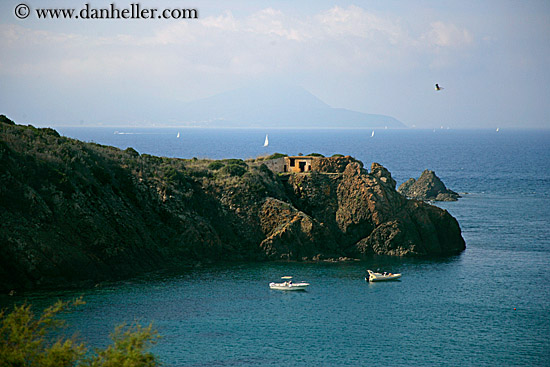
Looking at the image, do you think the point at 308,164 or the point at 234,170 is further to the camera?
the point at 308,164

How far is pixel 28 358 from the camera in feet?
98.0

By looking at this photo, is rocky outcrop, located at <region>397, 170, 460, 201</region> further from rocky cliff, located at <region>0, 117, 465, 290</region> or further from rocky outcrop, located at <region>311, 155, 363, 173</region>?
rocky cliff, located at <region>0, 117, 465, 290</region>

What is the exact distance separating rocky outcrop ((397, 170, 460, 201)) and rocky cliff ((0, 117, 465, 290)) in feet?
158

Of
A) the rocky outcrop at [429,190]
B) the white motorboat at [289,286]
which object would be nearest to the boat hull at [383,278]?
the white motorboat at [289,286]

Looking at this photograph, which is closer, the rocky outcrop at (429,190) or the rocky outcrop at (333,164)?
the rocky outcrop at (333,164)

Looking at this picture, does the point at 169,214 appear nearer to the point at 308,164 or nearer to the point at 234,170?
the point at 234,170

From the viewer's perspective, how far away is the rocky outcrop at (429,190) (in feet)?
466

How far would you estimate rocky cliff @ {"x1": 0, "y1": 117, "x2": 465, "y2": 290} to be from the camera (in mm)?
69375

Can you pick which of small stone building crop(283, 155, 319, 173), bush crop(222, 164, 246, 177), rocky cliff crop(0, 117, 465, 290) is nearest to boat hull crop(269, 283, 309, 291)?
rocky cliff crop(0, 117, 465, 290)

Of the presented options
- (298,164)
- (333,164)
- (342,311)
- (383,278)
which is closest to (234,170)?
(298,164)

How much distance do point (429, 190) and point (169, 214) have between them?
3047 inches

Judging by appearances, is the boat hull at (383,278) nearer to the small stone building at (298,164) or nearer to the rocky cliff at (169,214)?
the rocky cliff at (169,214)

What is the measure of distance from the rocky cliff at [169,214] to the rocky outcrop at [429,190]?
158ft

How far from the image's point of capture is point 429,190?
474ft
